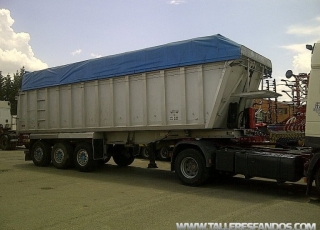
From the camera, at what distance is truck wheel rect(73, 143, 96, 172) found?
1133 centimetres

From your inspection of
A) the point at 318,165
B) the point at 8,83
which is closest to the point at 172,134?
the point at 318,165

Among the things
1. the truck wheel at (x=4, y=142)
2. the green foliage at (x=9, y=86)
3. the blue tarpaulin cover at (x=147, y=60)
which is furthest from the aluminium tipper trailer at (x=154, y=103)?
the green foliage at (x=9, y=86)

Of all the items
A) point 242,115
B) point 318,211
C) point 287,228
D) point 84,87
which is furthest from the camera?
point 84,87

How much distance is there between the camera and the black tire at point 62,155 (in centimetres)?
1205

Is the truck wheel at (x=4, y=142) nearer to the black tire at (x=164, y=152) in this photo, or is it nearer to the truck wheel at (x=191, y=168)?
the black tire at (x=164, y=152)

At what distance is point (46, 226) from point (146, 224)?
1.62 m

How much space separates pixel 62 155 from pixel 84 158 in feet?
3.98

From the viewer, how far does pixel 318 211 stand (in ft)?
19.9

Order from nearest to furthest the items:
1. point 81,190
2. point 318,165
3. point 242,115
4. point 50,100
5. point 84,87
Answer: point 318,165
point 81,190
point 242,115
point 84,87
point 50,100

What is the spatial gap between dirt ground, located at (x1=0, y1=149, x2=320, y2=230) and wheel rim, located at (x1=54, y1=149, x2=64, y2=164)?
1.95 m

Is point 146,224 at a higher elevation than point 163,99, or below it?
below

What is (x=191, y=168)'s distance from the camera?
888 centimetres

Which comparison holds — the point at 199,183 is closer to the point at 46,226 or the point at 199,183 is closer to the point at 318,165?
the point at 318,165

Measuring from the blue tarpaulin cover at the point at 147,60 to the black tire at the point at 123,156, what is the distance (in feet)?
10.2
